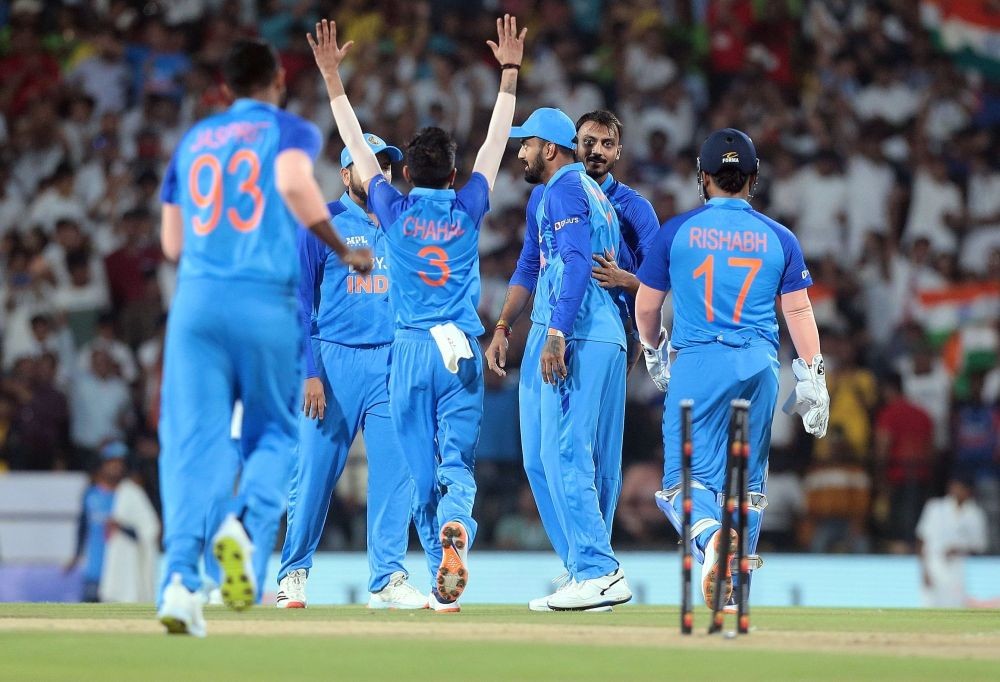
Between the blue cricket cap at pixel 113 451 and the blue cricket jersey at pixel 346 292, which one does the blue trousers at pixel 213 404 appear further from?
the blue cricket cap at pixel 113 451

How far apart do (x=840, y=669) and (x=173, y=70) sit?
615 inches

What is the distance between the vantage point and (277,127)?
726 centimetres

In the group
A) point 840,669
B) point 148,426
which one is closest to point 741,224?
point 840,669

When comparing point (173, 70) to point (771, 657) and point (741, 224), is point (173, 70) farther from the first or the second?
point (771, 657)

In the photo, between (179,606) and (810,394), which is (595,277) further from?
(179,606)

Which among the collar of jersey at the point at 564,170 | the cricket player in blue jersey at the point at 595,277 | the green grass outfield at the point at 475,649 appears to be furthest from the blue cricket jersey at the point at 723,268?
the green grass outfield at the point at 475,649

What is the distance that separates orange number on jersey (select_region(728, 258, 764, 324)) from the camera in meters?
9.20

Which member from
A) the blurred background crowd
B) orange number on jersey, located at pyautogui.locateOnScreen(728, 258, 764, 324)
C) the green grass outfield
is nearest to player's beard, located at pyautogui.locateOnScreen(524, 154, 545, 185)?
orange number on jersey, located at pyautogui.locateOnScreen(728, 258, 764, 324)

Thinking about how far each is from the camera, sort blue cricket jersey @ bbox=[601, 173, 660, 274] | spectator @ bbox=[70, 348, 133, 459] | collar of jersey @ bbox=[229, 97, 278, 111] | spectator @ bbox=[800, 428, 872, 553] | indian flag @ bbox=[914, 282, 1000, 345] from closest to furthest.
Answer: collar of jersey @ bbox=[229, 97, 278, 111], blue cricket jersey @ bbox=[601, 173, 660, 274], spectator @ bbox=[800, 428, 872, 553], spectator @ bbox=[70, 348, 133, 459], indian flag @ bbox=[914, 282, 1000, 345]

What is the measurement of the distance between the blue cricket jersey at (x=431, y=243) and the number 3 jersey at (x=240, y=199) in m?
2.32

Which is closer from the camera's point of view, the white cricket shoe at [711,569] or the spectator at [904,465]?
the white cricket shoe at [711,569]

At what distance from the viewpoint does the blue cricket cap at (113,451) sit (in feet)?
52.6

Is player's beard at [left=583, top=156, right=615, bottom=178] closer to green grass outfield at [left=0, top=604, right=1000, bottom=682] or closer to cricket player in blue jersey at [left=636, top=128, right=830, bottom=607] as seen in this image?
cricket player in blue jersey at [left=636, top=128, right=830, bottom=607]

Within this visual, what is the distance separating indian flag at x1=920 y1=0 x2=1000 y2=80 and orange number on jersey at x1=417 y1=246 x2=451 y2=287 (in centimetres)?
1314
